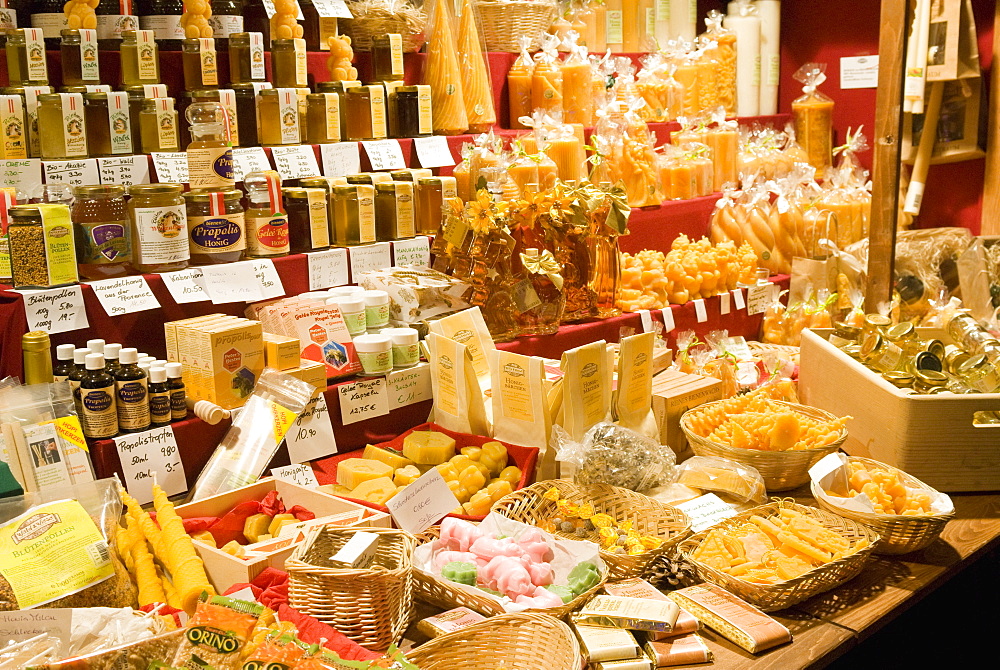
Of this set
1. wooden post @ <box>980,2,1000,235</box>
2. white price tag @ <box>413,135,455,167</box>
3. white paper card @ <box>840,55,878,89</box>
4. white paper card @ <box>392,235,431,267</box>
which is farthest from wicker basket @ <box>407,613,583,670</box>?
white paper card @ <box>840,55,878,89</box>

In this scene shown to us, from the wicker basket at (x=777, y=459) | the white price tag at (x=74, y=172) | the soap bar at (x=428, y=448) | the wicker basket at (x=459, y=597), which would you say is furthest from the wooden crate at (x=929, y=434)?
the white price tag at (x=74, y=172)

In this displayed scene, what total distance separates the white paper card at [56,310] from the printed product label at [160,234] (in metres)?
0.17

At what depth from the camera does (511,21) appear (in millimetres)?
3746

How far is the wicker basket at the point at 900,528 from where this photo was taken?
6.89 feet

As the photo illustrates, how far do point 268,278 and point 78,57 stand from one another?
70 cm

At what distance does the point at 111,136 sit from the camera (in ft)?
7.81

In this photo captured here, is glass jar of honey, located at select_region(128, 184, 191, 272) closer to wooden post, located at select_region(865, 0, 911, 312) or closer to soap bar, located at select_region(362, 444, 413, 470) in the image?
soap bar, located at select_region(362, 444, 413, 470)

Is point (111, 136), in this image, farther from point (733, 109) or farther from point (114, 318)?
point (733, 109)

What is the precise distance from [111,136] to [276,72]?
556 millimetres

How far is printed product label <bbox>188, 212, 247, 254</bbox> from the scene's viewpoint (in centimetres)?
238

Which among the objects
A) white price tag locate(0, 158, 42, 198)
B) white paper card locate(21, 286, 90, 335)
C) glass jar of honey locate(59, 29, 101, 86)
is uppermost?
glass jar of honey locate(59, 29, 101, 86)

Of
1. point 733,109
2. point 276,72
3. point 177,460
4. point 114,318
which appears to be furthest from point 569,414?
point 733,109

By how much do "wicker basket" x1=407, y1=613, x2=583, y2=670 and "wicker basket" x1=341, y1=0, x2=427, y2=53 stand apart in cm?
210

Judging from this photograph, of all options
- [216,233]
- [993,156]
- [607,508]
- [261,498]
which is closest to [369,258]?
[216,233]
